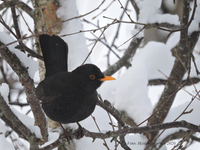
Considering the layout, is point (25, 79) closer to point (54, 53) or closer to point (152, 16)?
point (54, 53)

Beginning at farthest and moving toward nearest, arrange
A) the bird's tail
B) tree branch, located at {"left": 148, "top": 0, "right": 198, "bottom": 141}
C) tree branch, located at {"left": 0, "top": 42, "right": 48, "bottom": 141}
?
tree branch, located at {"left": 148, "top": 0, "right": 198, "bottom": 141}
the bird's tail
tree branch, located at {"left": 0, "top": 42, "right": 48, "bottom": 141}

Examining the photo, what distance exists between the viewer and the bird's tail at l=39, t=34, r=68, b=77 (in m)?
2.90

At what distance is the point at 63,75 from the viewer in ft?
8.61

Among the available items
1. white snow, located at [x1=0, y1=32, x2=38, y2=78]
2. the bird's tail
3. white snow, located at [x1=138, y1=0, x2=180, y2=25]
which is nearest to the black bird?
white snow, located at [x1=0, y1=32, x2=38, y2=78]

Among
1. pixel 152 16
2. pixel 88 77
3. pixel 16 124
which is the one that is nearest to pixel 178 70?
pixel 152 16

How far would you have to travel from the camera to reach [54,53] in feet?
9.75

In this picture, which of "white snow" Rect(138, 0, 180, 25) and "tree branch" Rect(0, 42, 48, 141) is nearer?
→ "tree branch" Rect(0, 42, 48, 141)

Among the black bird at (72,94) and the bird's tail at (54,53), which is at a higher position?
the bird's tail at (54,53)

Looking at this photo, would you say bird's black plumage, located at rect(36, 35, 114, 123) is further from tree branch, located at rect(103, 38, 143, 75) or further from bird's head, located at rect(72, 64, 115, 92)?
tree branch, located at rect(103, 38, 143, 75)

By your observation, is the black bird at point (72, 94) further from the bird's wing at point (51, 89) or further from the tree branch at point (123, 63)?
the tree branch at point (123, 63)

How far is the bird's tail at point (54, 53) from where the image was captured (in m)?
2.90

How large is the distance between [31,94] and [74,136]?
692mm

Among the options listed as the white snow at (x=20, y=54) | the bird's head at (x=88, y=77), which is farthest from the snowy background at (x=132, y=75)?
the bird's head at (x=88, y=77)

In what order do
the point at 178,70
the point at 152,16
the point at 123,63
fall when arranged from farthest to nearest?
1. the point at 123,63
2. the point at 152,16
3. the point at 178,70
